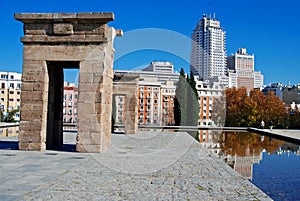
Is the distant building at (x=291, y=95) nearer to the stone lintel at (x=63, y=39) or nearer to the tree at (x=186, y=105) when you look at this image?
the tree at (x=186, y=105)

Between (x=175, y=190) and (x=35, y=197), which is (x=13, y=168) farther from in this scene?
(x=175, y=190)

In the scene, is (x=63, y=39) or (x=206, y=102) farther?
(x=206, y=102)

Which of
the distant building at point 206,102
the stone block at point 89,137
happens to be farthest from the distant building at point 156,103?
the stone block at point 89,137

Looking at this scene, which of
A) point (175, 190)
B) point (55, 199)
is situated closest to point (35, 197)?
point (55, 199)

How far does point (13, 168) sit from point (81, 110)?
4.08 meters

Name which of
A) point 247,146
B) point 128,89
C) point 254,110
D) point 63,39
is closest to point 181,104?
point 254,110

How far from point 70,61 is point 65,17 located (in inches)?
65.3

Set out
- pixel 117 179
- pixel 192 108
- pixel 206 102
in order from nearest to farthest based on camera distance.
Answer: pixel 117 179
pixel 192 108
pixel 206 102

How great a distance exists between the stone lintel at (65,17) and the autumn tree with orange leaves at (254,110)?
37.6 m

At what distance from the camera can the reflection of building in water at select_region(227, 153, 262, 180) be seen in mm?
10517

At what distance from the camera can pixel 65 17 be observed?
39.9ft

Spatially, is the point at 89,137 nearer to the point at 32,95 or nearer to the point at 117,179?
the point at 32,95

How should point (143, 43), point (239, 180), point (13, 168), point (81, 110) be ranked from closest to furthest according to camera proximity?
1. point (239, 180)
2. point (13, 168)
3. point (81, 110)
4. point (143, 43)

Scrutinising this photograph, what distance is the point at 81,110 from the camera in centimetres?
1227
